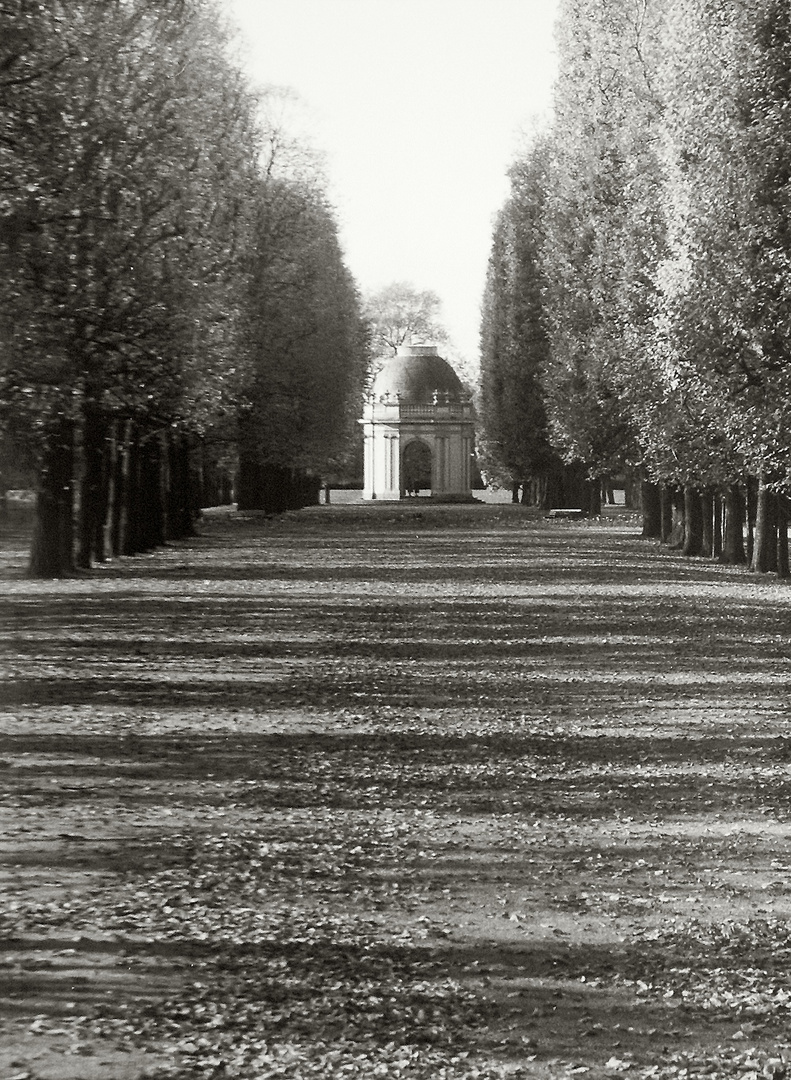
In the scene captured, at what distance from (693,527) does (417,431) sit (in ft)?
196

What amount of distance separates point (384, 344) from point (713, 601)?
101m

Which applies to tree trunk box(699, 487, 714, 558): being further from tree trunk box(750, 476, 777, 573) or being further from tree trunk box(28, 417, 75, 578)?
tree trunk box(28, 417, 75, 578)

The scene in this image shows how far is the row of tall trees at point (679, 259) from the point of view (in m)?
22.9

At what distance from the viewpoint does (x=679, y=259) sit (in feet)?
82.9

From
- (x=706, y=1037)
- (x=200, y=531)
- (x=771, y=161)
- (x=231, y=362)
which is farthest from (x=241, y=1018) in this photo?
(x=200, y=531)

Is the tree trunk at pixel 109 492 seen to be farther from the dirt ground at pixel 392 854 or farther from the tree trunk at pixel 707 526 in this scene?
the tree trunk at pixel 707 526

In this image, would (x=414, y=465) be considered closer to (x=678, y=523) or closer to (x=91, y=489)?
(x=678, y=523)

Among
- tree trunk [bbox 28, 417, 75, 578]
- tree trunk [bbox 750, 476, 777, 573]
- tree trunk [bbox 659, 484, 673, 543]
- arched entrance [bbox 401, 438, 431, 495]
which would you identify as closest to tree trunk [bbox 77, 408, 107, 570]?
tree trunk [bbox 28, 417, 75, 578]

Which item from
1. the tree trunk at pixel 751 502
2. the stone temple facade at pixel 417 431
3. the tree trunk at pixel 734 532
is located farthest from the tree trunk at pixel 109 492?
the stone temple facade at pixel 417 431

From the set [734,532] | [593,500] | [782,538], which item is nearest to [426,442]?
[593,500]

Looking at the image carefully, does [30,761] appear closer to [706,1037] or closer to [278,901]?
[278,901]

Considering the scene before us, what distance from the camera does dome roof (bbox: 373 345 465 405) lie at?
325ft

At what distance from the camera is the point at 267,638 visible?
19.3 metres

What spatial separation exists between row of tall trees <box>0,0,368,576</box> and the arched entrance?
46.7 m
